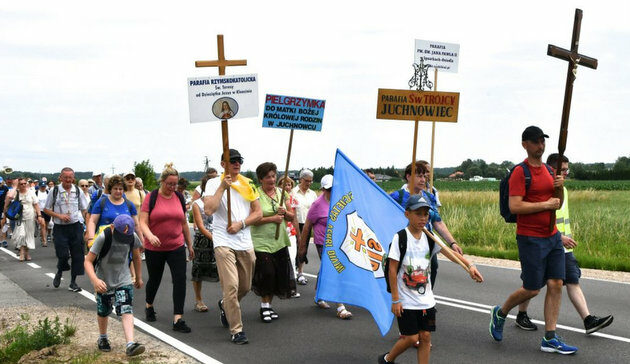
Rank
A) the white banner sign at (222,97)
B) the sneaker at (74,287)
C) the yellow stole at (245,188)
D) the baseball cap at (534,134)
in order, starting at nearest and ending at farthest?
the baseball cap at (534,134)
the white banner sign at (222,97)
the yellow stole at (245,188)
the sneaker at (74,287)

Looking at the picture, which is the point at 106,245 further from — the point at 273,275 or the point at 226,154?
the point at 273,275

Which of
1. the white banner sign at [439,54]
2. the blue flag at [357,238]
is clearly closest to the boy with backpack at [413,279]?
the blue flag at [357,238]

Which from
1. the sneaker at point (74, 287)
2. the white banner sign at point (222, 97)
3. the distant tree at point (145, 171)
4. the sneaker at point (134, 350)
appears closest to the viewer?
the sneaker at point (134, 350)

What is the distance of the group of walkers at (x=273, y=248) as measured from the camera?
5.89m

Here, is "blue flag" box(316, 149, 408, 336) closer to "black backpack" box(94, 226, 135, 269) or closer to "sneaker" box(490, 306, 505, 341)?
"sneaker" box(490, 306, 505, 341)

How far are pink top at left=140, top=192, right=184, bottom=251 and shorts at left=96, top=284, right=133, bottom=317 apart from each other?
1.43 meters

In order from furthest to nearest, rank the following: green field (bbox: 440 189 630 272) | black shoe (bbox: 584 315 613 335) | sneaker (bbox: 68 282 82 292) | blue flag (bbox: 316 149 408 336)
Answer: green field (bbox: 440 189 630 272) → sneaker (bbox: 68 282 82 292) → black shoe (bbox: 584 315 613 335) → blue flag (bbox: 316 149 408 336)

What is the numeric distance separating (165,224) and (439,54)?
18.9 feet

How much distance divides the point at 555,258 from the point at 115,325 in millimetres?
4880

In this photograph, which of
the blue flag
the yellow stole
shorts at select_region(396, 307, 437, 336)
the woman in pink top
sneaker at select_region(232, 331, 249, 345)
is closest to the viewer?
shorts at select_region(396, 307, 437, 336)

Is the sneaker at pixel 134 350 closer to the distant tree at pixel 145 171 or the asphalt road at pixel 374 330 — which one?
the asphalt road at pixel 374 330

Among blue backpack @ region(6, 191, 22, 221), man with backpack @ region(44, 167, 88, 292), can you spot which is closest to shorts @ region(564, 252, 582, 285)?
man with backpack @ region(44, 167, 88, 292)

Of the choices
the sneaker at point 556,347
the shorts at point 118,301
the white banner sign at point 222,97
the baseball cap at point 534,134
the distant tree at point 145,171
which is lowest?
the distant tree at point 145,171

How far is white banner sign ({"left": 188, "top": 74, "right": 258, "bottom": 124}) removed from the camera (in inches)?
311
